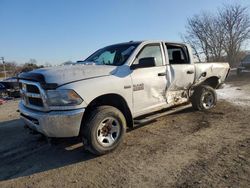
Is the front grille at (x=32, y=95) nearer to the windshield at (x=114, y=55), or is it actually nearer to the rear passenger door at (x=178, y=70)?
the windshield at (x=114, y=55)

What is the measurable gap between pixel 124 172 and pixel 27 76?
2.38 meters

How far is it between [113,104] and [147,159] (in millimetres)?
1288

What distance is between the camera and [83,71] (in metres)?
4.50

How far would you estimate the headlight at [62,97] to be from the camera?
403 cm

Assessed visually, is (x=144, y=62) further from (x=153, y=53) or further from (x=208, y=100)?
(x=208, y=100)

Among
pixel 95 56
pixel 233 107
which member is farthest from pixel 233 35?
pixel 95 56

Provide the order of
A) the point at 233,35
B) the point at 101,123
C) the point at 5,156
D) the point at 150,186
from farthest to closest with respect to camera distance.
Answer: the point at 233,35 → the point at 5,156 → the point at 101,123 → the point at 150,186

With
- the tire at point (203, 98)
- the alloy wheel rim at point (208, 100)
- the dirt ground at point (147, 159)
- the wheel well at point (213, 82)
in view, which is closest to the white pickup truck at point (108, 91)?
the dirt ground at point (147, 159)

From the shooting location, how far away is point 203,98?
283 inches

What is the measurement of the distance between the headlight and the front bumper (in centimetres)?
14

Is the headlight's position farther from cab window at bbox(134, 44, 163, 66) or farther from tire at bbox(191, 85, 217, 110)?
tire at bbox(191, 85, 217, 110)

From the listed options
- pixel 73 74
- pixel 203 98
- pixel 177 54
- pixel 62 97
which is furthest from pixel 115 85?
pixel 203 98

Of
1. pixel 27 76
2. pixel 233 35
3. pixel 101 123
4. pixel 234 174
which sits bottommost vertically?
pixel 234 174

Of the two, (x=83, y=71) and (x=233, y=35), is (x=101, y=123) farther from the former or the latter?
(x=233, y=35)
